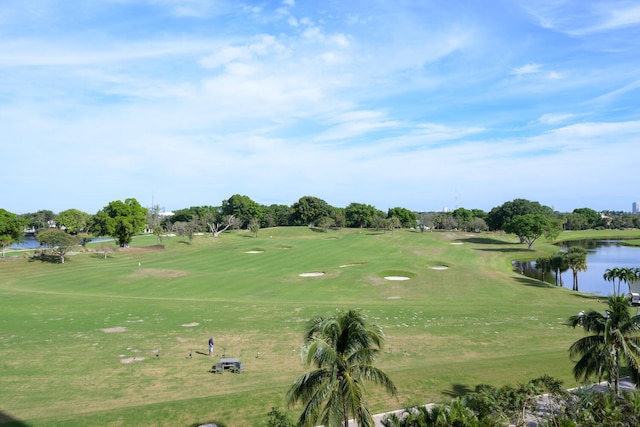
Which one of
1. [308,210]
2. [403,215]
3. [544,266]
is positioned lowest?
[544,266]

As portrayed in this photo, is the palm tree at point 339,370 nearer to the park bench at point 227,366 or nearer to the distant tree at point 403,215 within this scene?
the park bench at point 227,366

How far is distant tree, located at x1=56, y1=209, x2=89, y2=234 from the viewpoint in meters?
151

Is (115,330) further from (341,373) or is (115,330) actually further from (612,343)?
(612,343)

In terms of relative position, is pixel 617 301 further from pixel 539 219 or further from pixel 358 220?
pixel 358 220

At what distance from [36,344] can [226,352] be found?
13.9m

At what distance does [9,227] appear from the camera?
70562 mm

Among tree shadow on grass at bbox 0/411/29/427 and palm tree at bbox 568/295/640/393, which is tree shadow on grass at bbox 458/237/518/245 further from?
tree shadow on grass at bbox 0/411/29/427

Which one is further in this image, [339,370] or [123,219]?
[123,219]

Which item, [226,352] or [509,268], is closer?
[226,352]

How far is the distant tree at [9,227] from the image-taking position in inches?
2749

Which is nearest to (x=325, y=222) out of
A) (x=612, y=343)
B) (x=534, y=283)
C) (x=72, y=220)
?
(x=72, y=220)

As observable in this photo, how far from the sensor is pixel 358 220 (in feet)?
554

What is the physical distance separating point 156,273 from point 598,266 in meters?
87.3

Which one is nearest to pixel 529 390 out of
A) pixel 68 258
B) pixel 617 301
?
pixel 617 301
